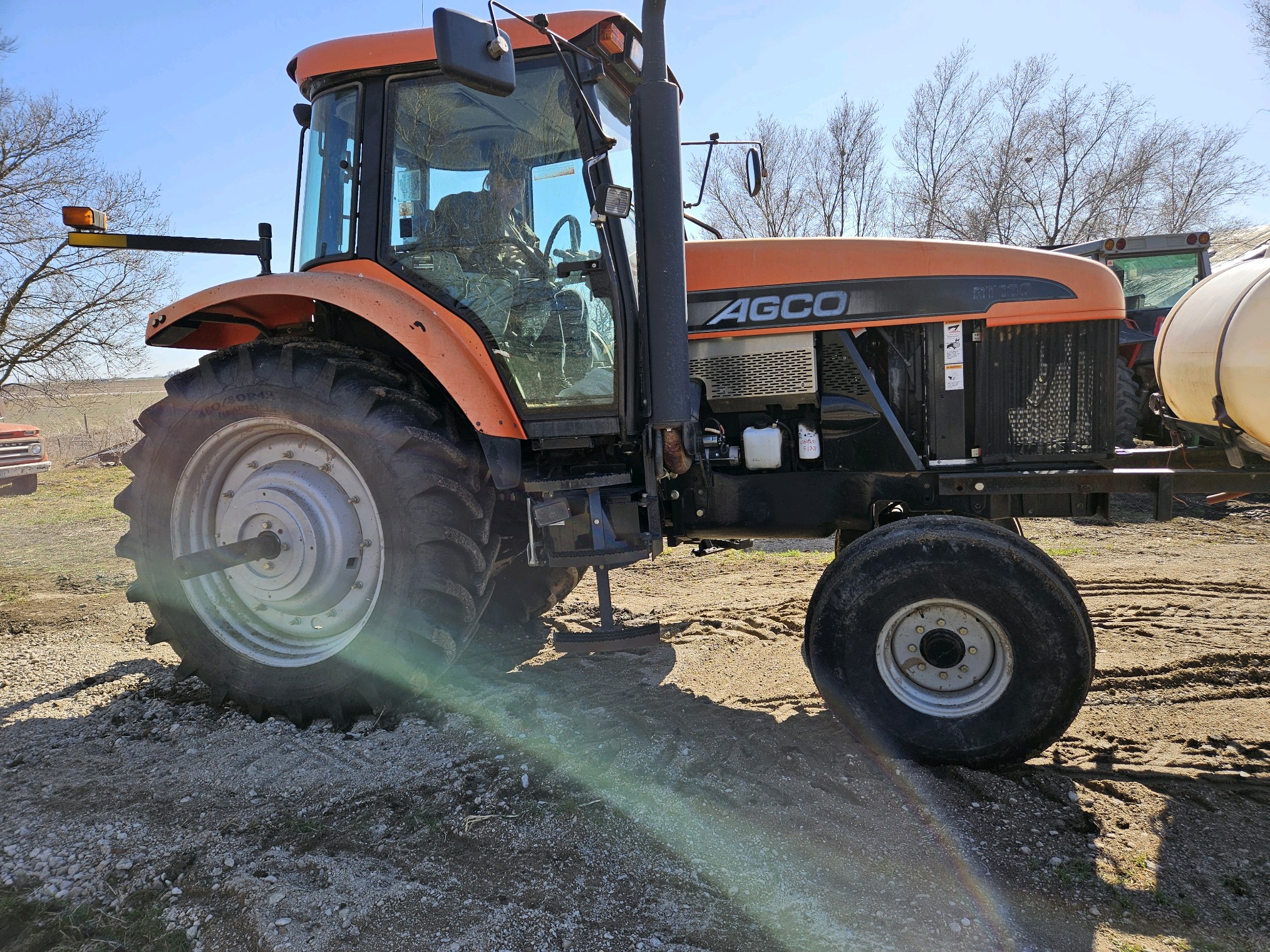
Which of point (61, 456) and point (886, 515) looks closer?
point (886, 515)

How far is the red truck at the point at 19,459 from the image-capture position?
35.8ft

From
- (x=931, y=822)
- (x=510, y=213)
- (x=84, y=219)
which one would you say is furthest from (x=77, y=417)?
(x=931, y=822)

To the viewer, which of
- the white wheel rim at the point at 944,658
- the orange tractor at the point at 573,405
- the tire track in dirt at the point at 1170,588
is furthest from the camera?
the tire track in dirt at the point at 1170,588

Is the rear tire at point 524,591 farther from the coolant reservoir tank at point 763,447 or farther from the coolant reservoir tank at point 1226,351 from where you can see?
the coolant reservoir tank at point 1226,351

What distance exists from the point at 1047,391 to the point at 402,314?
245cm

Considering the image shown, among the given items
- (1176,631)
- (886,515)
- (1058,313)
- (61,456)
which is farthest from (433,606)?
(61,456)

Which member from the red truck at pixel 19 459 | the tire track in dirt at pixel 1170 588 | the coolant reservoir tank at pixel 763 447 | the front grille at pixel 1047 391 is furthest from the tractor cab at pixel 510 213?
the red truck at pixel 19 459

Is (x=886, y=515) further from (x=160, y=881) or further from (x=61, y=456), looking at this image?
(x=61, y=456)

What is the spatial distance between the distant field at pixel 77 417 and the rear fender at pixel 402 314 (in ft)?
18.7

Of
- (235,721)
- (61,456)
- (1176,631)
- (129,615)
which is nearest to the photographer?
(235,721)

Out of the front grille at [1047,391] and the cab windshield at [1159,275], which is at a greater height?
the cab windshield at [1159,275]

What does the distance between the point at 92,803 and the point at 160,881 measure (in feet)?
2.12

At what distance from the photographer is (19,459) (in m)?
11.0

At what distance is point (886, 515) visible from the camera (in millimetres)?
3316
